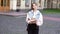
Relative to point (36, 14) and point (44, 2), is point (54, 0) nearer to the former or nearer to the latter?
point (44, 2)

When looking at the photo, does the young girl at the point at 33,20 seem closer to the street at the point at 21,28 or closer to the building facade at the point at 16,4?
the street at the point at 21,28

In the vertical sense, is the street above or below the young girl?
below

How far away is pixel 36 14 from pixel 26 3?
3480cm

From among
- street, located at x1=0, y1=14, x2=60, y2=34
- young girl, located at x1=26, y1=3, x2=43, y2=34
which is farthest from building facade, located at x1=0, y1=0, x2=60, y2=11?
young girl, located at x1=26, y1=3, x2=43, y2=34

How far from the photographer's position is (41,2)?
4478 cm

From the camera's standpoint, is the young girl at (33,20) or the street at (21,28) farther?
the street at (21,28)

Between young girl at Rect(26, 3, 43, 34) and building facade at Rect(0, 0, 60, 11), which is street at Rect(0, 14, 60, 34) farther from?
building facade at Rect(0, 0, 60, 11)

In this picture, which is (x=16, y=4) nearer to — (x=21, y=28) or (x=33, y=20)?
(x=21, y=28)

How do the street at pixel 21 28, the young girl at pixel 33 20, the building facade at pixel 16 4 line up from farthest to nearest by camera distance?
the building facade at pixel 16 4
the street at pixel 21 28
the young girl at pixel 33 20

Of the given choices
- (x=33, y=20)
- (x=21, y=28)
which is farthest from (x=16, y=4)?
(x=33, y=20)

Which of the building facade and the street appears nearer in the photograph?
the street

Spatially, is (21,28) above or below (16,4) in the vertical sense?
below

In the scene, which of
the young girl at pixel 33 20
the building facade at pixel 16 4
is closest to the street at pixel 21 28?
the young girl at pixel 33 20

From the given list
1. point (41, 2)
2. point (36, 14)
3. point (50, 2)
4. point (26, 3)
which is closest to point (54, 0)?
point (50, 2)
